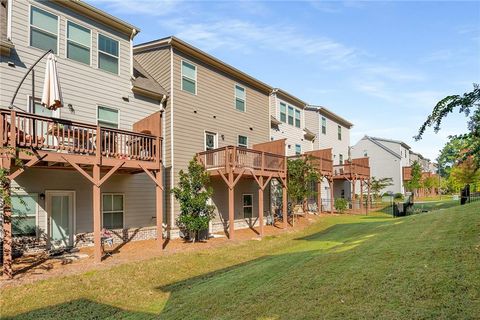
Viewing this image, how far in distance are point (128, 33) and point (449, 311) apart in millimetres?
15048

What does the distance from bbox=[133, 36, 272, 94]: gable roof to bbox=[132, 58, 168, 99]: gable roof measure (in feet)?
4.51

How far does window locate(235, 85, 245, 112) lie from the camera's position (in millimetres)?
20344

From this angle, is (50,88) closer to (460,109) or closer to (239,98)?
(460,109)

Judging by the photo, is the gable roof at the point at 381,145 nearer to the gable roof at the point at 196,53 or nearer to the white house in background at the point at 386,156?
the white house in background at the point at 386,156

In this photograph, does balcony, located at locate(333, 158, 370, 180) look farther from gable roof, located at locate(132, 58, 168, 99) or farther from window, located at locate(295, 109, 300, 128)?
gable roof, located at locate(132, 58, 168, 99)

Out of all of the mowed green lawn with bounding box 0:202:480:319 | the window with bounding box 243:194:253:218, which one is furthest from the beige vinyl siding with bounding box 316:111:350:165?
the mowed green lawn with bounding box 0:202:480:319

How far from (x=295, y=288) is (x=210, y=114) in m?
12.8

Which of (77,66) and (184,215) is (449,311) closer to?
(184,215)

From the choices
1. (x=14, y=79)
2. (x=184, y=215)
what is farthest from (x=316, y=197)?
(x=14, y=79)

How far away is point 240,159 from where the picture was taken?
56.1 feet

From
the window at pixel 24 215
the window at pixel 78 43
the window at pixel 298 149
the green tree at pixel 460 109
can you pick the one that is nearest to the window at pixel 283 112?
the window at pixel 298 149

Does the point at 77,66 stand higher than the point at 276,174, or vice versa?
the point at 77,66

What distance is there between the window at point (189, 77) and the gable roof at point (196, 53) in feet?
A: 2.05

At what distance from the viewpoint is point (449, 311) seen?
4.67 meters
